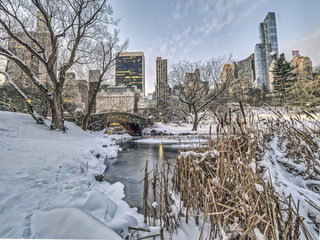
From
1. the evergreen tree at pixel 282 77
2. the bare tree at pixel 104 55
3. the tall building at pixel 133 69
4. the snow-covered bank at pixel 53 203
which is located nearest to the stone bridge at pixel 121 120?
the bare tree at pixel 104 55

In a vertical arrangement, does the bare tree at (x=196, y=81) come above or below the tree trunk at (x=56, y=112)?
above

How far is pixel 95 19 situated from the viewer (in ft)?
36.0

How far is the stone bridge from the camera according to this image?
67.1 feet

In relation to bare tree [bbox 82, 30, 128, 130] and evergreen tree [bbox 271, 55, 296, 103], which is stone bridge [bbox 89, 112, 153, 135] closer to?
bare tree [bbox 82, 30, 128, 130]

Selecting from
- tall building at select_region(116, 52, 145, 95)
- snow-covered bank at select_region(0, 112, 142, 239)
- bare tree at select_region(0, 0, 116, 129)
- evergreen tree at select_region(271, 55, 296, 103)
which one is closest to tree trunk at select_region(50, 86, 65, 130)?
bare tree at select_region(0, 0, 116, 129)

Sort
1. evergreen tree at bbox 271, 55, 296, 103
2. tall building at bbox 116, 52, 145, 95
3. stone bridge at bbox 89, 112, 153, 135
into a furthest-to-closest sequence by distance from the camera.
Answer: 1. tall building at bbox 116, 52, 145, 95
2. evergreen tree at bbox 271, 55, 296, 103
3. stone bridge at bbox 89, 112, 153, 135

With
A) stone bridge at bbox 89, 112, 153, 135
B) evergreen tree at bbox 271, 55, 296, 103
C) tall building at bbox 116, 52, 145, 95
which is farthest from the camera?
tall building at bbox 116, 52, 145, 95

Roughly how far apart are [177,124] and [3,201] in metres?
24.2

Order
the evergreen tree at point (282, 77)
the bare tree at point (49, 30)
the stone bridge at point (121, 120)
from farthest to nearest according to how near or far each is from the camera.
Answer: the evergreen tree at point (282, 77), the stone bridge at point (121, 120), the bare tree at point (49, 30)

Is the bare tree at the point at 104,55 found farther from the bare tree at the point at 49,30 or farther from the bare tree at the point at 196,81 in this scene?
the bare tree at the point at 196,81

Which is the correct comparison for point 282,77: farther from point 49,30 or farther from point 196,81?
point 49,30

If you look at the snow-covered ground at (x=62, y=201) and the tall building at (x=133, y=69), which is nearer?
the snow-covered ground at (x=62, y=201)

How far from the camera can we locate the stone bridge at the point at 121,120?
20.5 metres

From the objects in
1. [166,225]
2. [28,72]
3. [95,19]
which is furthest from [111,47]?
[166,225]
